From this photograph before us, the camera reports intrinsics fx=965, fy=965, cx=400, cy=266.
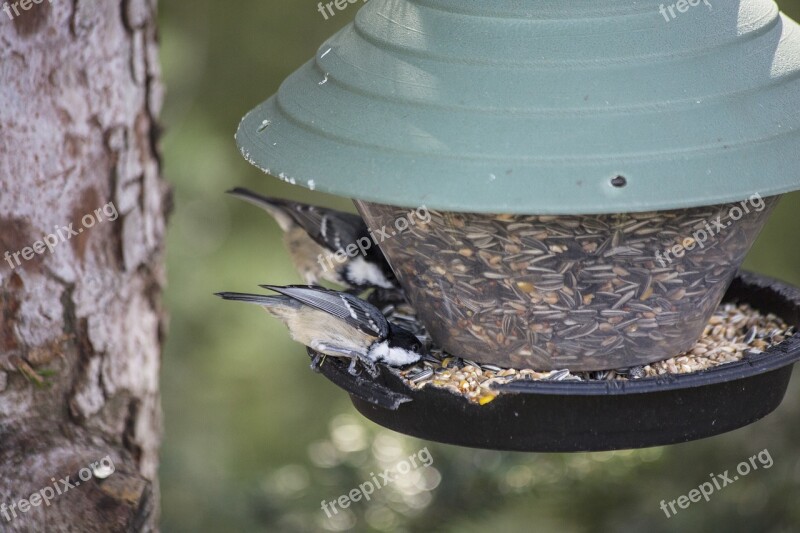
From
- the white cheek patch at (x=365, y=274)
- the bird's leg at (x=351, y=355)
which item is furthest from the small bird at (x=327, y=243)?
the bird's leg at (x=351, y=355)

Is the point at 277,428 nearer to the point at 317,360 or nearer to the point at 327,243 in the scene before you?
the point at 327,243

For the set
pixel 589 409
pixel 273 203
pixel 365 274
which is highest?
pixel 589 409

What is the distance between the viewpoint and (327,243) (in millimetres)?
3432

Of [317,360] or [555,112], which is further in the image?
[317,360]

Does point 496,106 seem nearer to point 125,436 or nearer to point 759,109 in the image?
point 759,109

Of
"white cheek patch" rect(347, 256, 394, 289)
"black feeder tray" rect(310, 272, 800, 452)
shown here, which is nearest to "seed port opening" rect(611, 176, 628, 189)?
"black feeder tray" rect(310, 272, 800, 452)

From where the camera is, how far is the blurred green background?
3.43 meters

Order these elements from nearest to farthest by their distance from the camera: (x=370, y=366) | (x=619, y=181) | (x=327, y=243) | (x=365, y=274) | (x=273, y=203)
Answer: (x=619, y=181), (x=370, y=366), (x=365, y=274), (x=327, y=243), (x=273, y=203)

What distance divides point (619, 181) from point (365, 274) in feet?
4.84

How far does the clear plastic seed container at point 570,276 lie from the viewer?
6.68 ft

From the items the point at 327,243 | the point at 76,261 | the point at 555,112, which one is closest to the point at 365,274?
the point at 327,243

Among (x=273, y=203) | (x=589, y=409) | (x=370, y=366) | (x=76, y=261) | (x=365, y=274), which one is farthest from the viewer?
(x=273, y=203)

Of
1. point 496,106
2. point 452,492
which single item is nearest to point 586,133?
point 496,106

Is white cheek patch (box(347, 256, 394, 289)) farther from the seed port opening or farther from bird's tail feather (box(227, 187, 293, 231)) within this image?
the seed port opening
